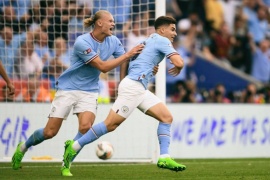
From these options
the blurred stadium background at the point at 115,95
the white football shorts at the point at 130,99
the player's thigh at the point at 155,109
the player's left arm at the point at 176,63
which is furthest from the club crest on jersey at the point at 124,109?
the blurred stadium background at the point at 115,95

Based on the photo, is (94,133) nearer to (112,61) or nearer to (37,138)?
(112,61)

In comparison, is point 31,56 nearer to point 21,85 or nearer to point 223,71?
point 21,85

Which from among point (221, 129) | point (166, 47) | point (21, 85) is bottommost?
point (221, 129)

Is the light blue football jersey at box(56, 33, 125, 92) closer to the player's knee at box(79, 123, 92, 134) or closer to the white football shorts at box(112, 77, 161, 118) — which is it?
the player's knee at box(79, 123, 92, 134)

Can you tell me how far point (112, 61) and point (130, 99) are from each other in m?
0.54

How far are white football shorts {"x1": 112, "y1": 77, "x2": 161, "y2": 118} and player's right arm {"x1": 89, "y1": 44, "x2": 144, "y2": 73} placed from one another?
245mm

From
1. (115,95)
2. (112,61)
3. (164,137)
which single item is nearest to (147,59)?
(112,61)

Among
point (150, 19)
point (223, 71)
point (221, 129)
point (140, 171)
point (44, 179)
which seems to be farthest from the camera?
→ point (223, 71)

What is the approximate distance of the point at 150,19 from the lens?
14.4 metres

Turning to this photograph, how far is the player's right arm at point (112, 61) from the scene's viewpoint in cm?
998

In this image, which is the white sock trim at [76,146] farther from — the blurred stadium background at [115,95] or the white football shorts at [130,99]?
the blurred stadium background at [115,95]

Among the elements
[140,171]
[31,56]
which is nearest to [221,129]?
[31,56]

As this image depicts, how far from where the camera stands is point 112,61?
10133 millimetres

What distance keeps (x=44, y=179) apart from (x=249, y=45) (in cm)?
1315
